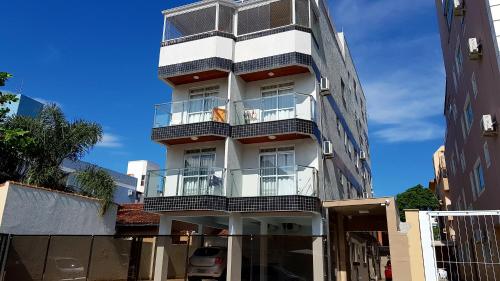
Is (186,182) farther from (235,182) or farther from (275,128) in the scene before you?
(275,128)

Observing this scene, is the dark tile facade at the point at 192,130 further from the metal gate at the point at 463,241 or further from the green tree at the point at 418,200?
the green tree at the point at 418,200

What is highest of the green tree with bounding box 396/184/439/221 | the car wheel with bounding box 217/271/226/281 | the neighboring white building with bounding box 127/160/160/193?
the neighboring white building with bounding box 127/160/160/193

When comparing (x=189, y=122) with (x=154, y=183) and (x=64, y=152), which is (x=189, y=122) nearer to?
(x=154, y=183)

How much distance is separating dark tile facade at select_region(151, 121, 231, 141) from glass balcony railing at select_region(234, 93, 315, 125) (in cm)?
102

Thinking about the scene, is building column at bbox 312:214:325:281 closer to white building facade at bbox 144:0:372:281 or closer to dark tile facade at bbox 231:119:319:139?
white building facade at bbox 144:0:372:281

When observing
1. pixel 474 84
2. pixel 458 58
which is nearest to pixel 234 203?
pixel 474 84

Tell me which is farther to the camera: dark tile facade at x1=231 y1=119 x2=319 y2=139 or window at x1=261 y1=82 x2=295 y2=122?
window at x1=261 y1=82 x2=295 y2=122

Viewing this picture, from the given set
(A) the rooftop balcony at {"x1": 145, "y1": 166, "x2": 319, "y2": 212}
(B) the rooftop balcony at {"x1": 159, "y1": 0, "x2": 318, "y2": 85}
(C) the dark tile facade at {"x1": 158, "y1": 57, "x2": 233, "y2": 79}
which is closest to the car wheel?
(A) the rooftop balcony at {"x1": 145, "y1": 166, "x2": 319, "y2": 212}

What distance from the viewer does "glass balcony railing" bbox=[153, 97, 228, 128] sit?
18.4 meters

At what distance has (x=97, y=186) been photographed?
20.6 m

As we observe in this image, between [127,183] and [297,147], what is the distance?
132 ft

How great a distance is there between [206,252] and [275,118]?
665cm

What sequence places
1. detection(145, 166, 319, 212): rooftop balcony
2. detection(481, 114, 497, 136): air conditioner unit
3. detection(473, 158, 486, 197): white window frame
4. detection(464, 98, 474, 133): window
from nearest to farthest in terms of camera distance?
detection(481, 114, 497, 136): air conditioner unit < detection(145, 166, 319, 212): rooftop balcony < detection(473, 158, 486, 197): white window frame < detection(464, 98, 474, 133): window

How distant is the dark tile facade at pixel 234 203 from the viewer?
15.6m
